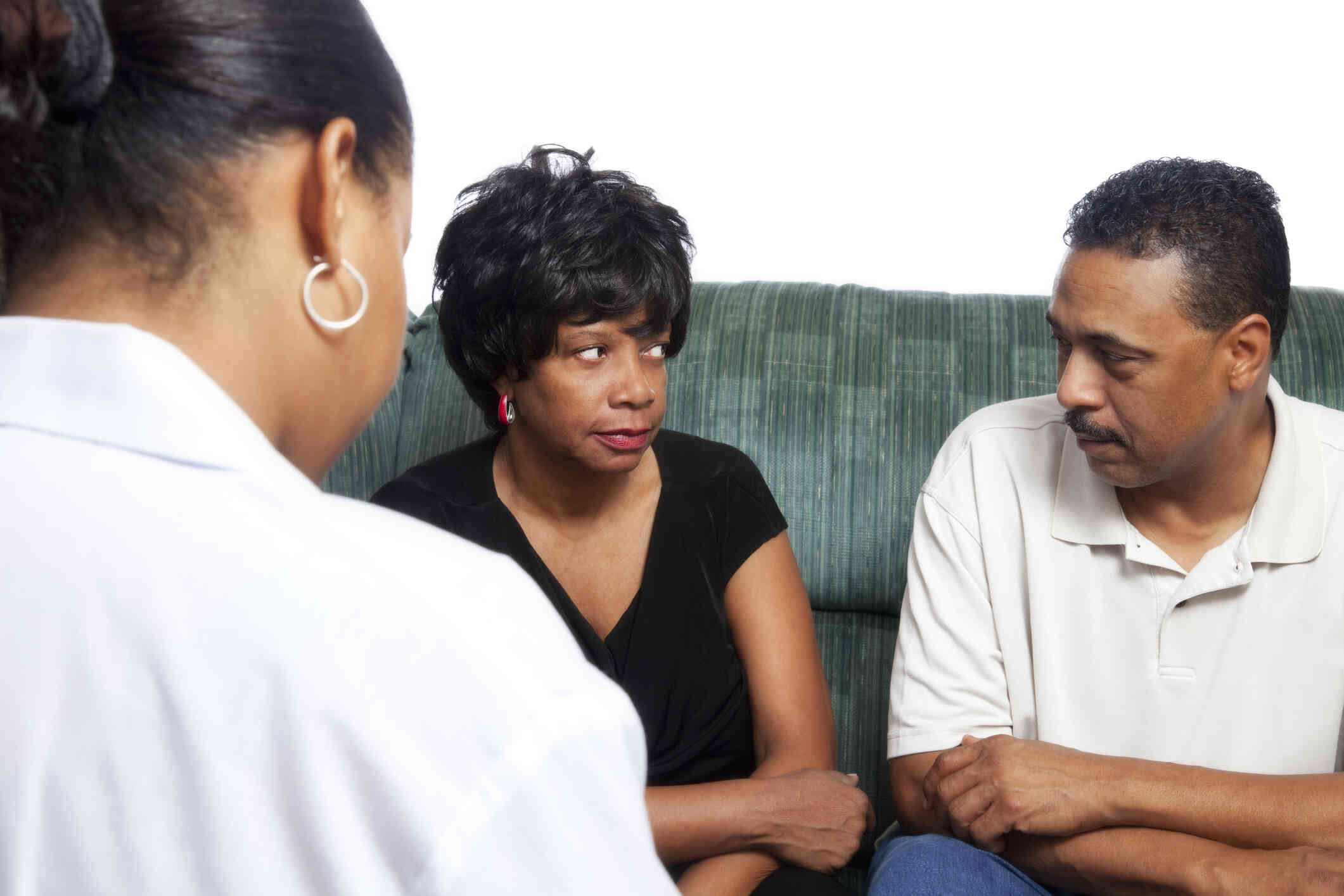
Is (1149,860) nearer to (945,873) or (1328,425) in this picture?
(945,873)

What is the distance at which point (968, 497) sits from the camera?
1.50 metres

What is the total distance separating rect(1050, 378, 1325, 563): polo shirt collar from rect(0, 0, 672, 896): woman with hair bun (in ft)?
3.56

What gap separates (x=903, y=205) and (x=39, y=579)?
6.73ft

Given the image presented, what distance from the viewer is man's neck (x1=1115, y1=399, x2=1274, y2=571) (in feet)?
4.57

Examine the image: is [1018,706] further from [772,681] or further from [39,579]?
[39,579]

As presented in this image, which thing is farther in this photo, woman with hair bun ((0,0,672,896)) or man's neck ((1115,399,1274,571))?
man's neck ((1115,399,1274,571))

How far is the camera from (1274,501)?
137 centimetres

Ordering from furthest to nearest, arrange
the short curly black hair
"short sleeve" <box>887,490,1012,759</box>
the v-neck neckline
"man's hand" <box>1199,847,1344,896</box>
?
the v-neck neckline
"short sleeve" <box>887,490,1012,759</box>
the short curly black hair
"man's hand" <box>1199,847,1344,896</box>

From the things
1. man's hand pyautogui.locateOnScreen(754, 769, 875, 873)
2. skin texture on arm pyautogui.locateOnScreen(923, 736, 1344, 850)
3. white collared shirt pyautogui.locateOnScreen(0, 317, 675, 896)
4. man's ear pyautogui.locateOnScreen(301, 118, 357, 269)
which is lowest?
man's hand pyautogui.locateOnScreen(754, 769, 875, 873)

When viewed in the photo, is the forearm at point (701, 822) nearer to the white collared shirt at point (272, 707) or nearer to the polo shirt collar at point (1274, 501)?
the polo shirt collar at point (1274, 501)

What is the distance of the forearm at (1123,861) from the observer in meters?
1.20

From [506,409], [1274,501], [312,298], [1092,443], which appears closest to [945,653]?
[1092,443]

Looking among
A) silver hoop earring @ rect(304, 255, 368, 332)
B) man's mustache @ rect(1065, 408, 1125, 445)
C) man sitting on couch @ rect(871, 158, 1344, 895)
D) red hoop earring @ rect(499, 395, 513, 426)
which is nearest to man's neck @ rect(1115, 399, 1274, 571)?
man sitting on couch @ rect(871, 158, 1344, 895)

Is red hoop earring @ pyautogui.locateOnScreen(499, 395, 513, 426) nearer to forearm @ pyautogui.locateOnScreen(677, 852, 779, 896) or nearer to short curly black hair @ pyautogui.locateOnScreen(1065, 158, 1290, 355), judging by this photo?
forearm @ pyautogui.locateOnScreen(677, 852, 779, 896)
